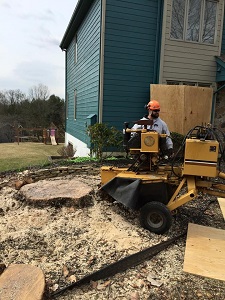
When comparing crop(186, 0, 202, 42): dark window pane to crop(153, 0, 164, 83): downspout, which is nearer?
crop(153, 0, 164, 83): downspout

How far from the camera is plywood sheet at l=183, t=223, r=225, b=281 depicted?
2715mm

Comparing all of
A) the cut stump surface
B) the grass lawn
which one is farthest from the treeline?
the cut stump surface

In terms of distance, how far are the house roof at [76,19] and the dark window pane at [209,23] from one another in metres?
3.79

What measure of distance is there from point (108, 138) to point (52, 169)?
1.92m

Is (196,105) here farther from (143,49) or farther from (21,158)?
Result: (21,158)

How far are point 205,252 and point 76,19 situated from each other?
10.3m

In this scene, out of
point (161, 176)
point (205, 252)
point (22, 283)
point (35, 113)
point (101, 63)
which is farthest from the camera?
point (35, 113)

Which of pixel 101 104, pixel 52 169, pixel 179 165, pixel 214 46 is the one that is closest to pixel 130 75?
pixel 101 104

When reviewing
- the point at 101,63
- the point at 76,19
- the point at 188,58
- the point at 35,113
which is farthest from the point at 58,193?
the point at 35,113

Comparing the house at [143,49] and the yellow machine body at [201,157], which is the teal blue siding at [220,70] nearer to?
the house at [143,49]

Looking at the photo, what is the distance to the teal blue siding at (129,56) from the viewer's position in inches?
301

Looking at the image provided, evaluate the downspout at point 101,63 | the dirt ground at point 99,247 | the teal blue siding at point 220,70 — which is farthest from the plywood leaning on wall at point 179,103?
the dirt ground at point 99,247

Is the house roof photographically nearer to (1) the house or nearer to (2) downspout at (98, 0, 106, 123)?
(1) the house

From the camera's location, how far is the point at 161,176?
369cm
